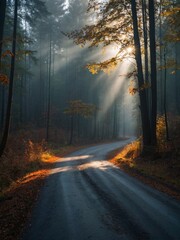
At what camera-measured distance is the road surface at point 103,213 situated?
490 cm

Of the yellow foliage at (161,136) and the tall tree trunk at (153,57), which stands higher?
the tall tree trunk at (153,57)

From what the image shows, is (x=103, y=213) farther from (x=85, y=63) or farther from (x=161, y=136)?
(x=85, y=63)

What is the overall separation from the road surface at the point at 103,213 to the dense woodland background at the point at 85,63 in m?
5.47

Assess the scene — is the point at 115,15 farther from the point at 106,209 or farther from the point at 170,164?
the point at 106,209

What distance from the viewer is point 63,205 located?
686 centimetres

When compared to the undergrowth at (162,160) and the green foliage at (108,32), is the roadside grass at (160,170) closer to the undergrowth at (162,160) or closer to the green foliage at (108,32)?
the undergrowth at (162,160)

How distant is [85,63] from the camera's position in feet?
124

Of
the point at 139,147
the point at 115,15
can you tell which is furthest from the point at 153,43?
the point at 139,147

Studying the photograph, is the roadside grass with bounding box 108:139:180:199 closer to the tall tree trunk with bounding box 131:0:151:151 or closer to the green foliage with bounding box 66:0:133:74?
the tall tree trunk with bounding box 131:0:151:151

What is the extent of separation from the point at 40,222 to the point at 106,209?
190cm

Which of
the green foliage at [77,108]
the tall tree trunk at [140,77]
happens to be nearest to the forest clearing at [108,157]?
the tall tree trunk at [140,77]

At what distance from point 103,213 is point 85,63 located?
33.9m

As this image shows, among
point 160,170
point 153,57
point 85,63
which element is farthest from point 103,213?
point 85,63

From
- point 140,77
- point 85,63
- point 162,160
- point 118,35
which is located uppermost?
point 85,63
